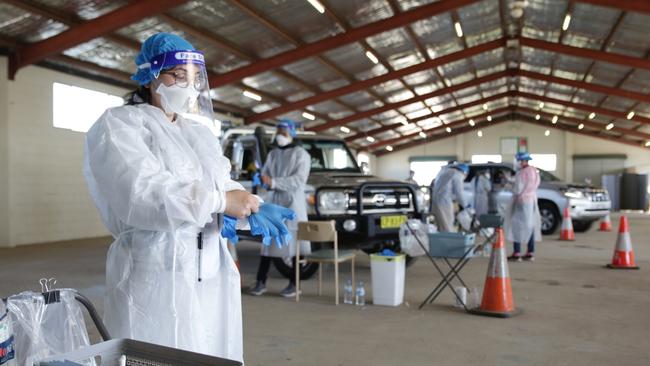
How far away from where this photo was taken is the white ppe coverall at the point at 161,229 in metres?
1.79

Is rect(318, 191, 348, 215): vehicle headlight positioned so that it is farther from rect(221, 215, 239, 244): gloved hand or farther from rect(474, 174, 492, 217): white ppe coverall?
rect(474, 174, 492, 217): white ppe coverall

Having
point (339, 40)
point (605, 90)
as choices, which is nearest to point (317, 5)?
point (339, 40)

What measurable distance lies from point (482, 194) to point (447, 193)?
3.67 metres

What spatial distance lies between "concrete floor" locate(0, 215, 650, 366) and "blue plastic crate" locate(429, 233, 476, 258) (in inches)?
22.8

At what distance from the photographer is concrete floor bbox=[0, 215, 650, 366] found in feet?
13.5

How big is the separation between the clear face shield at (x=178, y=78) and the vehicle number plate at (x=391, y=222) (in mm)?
4979

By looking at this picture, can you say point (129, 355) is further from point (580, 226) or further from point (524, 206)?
point (580, 226)

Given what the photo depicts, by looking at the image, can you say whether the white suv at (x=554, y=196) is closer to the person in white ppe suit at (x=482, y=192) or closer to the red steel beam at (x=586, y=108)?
the person in white ppe suit at (x=482, y=192)

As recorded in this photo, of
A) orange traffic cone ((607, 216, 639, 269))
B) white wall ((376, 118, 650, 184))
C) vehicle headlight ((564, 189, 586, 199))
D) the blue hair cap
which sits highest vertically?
white wall ((376, 118, 650, 184))

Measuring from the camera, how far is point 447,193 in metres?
9.88

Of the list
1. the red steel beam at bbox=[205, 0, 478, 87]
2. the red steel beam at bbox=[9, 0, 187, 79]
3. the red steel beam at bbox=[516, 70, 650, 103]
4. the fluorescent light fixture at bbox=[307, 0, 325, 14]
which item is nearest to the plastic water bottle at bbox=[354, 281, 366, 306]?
the red steel beam at bbox=[9, 0, 187, 79]

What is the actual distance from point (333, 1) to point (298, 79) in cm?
560

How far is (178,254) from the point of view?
196 centimetres

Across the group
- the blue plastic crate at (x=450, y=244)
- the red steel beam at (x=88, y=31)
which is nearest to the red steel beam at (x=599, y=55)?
the red steel beam at (x=88, y=31)
